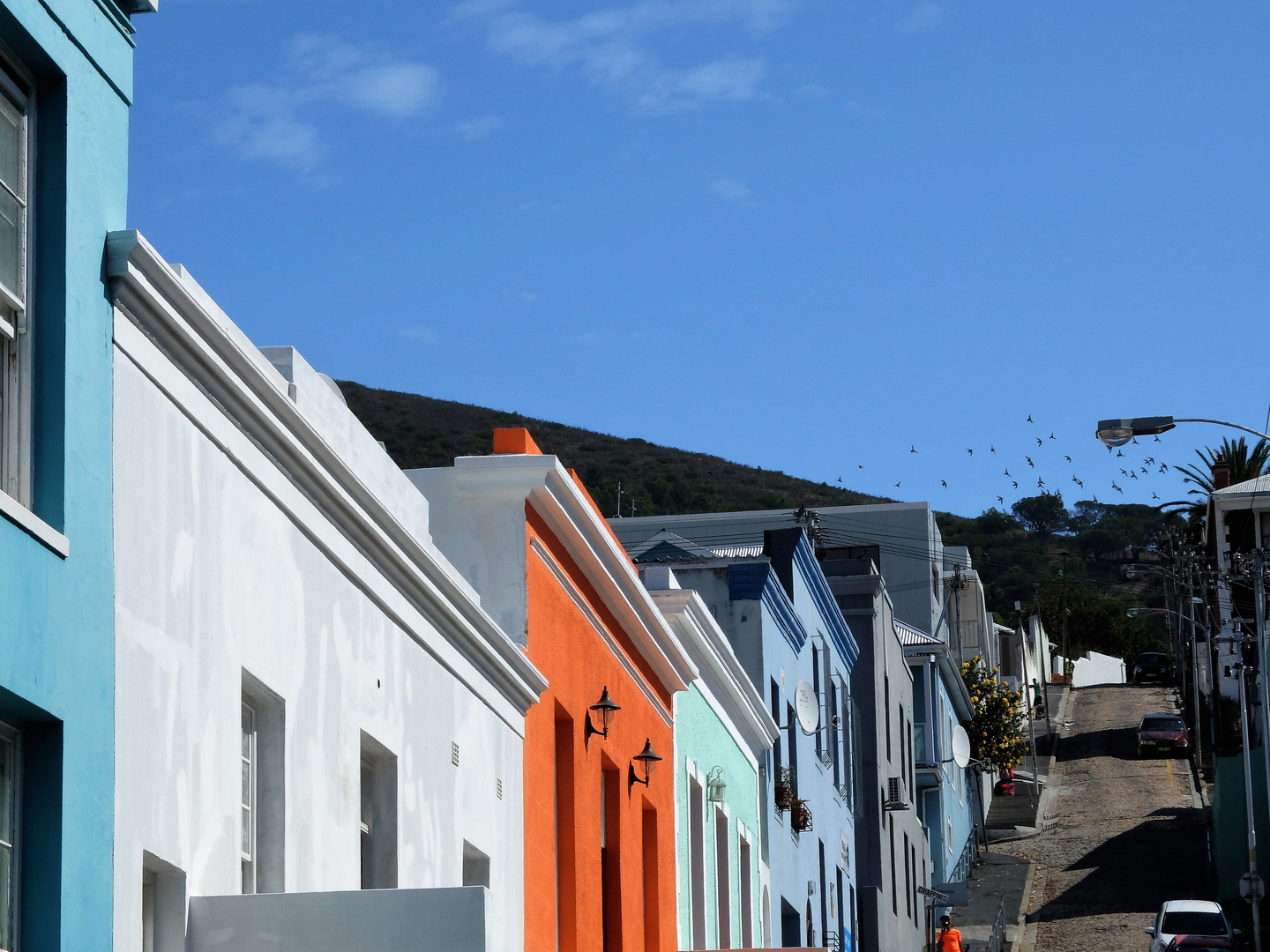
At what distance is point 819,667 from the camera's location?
3341 cm

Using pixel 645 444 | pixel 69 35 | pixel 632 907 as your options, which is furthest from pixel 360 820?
pixel 645 444

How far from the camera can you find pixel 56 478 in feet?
25.2

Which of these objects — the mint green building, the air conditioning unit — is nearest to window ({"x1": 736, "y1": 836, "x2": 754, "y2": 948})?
the mint green building

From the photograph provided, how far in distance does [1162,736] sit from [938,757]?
23783 millimetres

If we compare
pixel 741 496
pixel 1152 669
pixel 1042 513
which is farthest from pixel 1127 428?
pixel 1042 513

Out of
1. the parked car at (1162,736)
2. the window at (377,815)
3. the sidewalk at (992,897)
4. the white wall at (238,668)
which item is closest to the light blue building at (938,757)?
the sidewalk at (992,897)

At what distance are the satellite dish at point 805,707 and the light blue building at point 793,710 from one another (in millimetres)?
180

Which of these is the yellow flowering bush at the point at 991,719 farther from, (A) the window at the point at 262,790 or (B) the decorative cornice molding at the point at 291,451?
(A) the window at the point at 262,790

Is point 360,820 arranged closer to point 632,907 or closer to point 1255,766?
point 632,907

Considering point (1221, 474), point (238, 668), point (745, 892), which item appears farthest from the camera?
point (1221, 474)

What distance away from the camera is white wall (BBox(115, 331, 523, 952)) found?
8.34m

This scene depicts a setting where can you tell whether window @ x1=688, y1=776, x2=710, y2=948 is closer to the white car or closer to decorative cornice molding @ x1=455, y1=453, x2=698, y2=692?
decorative cornice molding @ x1=455, y1=453, x2=698, y2=692

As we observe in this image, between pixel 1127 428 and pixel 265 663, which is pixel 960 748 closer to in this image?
pixel 1127 428

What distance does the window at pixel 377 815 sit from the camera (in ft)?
39.1
